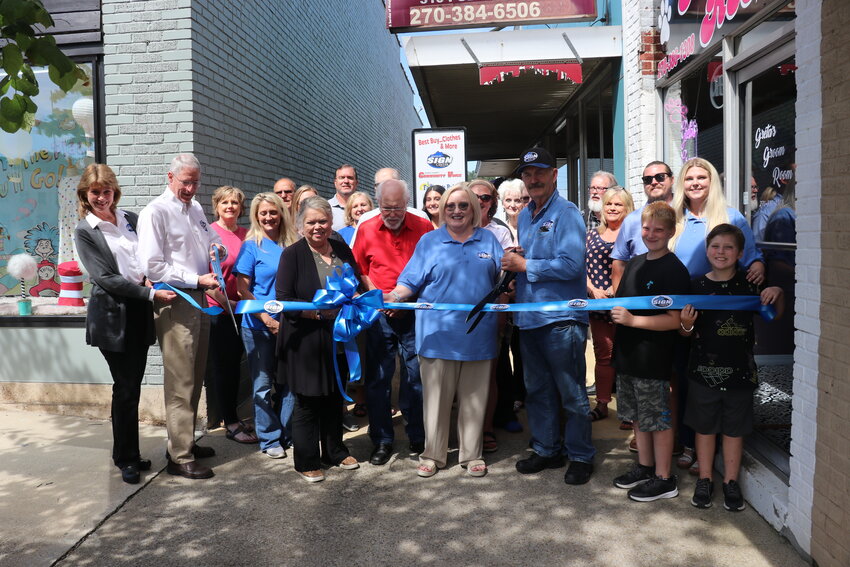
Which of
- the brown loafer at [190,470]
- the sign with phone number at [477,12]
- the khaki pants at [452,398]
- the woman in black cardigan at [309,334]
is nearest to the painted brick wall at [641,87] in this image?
the sign with phone number at [477,12]

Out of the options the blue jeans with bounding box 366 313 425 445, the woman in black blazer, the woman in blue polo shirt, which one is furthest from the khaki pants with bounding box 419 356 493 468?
the woman in black blazer

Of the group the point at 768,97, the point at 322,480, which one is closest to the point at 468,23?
the point at 768,97

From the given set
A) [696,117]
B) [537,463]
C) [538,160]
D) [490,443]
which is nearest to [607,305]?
[538,160]

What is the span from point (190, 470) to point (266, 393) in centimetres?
78

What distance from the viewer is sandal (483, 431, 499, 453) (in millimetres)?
5055

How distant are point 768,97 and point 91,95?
5520mm

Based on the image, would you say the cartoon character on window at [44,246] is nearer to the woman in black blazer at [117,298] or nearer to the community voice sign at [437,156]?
the woman in black blazer at [117,298]

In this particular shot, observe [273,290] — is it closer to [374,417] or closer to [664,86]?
[374,417]

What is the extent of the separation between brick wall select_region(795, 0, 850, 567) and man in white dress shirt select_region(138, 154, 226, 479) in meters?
3.43

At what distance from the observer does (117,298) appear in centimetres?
443

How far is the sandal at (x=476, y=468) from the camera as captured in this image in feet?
15.0

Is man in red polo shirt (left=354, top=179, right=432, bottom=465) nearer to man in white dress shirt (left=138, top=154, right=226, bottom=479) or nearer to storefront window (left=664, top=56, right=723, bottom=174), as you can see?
man in white dress shirt (left=138, top=154, right=226, bottom=479)

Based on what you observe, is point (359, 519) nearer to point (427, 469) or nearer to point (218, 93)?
point (427, 469)

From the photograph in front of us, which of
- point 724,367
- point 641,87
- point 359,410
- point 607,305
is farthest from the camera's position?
point 641,87
